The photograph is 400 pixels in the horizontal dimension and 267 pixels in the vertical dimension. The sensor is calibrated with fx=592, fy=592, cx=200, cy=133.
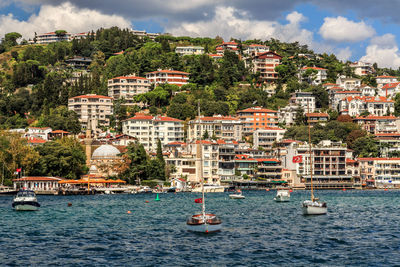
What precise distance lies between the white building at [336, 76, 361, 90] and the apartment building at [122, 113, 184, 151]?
6632 centimetres

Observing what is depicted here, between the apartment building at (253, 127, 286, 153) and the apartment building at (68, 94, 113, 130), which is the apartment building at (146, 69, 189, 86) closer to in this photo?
the apartment building at (68, 94, 113, 130)

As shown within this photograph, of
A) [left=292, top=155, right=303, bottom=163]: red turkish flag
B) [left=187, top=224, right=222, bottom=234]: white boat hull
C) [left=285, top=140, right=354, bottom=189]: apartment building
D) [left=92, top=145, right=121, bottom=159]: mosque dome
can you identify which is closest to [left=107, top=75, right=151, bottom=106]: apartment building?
[left=92, top=145, right=121, bottom=159]: mosque dome

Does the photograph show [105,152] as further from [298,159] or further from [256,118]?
[256,118]

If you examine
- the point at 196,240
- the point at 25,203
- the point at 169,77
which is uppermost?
the point at 169,77

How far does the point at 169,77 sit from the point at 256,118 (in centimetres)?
3210

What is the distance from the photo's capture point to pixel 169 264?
120 feet

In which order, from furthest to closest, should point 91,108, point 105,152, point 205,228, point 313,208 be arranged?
1. point 91,108
2. point 105,152
3. point 313,208
4. point 205,228

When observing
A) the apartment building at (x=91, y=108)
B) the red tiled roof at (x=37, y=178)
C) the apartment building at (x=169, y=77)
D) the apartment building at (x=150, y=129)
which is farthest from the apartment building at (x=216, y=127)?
the red tiled roof at (x=37, y=178)

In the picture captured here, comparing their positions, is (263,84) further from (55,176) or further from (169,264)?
(169,264)

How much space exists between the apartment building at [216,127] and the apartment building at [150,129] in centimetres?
459

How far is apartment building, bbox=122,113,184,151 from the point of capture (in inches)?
6142

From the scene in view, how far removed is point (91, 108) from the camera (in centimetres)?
16762

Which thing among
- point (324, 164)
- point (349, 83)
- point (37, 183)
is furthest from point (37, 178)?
point (349, 83)

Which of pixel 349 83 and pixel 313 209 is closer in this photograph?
pixel 313 209
